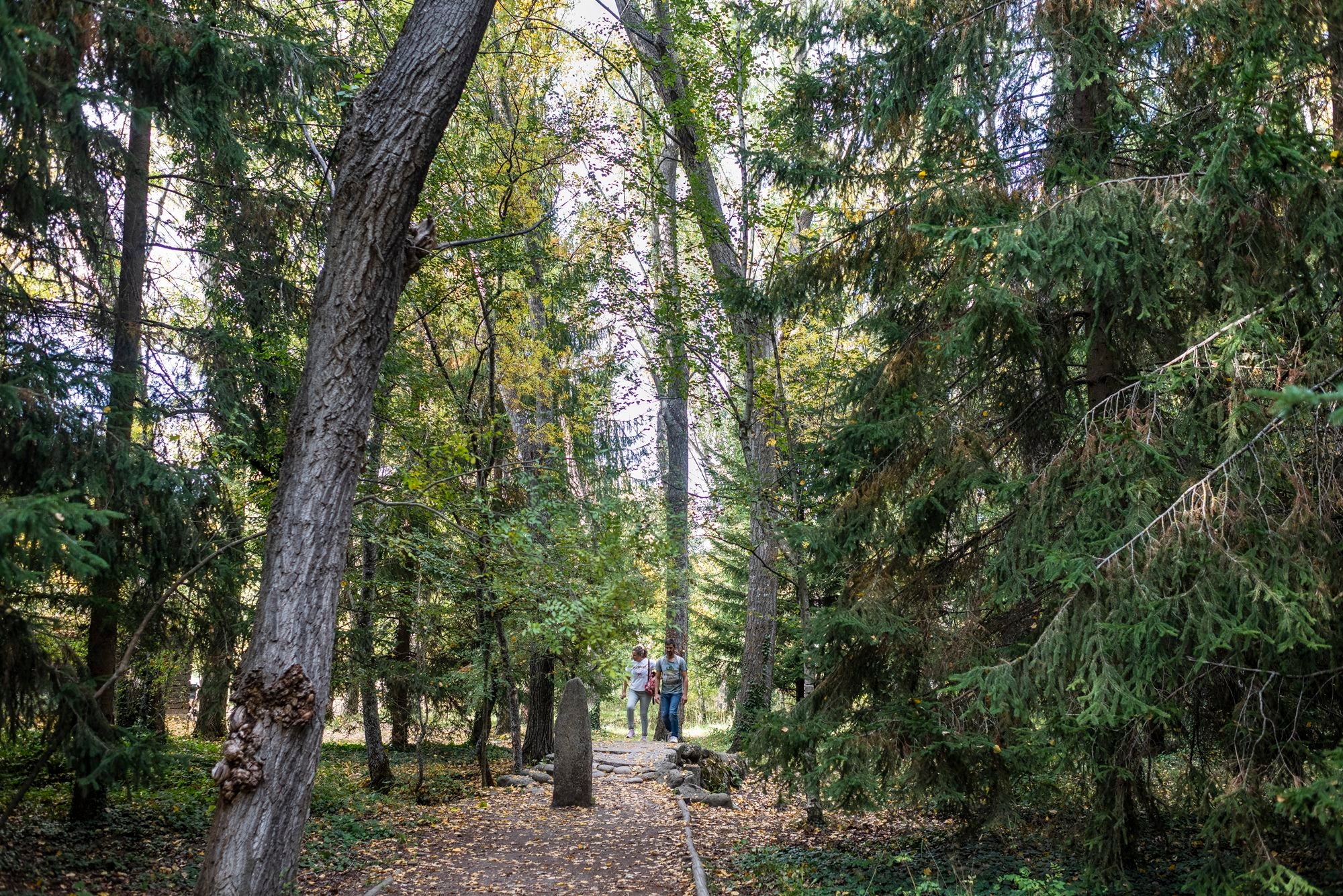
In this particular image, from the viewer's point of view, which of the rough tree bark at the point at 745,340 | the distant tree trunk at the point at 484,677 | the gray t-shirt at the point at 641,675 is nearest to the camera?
the rough tree bark at the point at 745,340

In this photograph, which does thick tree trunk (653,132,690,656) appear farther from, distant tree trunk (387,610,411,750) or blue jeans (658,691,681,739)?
distant tree trunk (387,610,411,750)

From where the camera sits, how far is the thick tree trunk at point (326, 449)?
433cm

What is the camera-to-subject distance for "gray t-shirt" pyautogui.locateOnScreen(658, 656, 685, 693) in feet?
45.4

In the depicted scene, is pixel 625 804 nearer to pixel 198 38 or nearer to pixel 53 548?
pixel 53 548

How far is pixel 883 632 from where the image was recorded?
650cm

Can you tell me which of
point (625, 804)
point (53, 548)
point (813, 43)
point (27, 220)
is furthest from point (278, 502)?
point (625, 804)

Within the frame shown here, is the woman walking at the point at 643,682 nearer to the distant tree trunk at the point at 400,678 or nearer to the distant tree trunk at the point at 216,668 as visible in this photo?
the distant tree trunk at the point at 400,678

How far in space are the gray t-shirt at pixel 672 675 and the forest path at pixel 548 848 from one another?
2.93 meters

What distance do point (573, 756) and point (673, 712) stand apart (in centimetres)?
512

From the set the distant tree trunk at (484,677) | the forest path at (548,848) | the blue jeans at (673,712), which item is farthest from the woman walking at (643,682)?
the distant tree trunk at (484,677)

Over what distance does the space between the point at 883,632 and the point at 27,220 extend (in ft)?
21.6

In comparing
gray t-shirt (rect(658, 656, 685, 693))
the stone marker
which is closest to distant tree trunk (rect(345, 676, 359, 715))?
the stone marker

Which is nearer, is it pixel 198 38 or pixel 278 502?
pixel 278 502

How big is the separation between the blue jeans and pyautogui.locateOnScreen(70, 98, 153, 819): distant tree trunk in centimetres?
868
